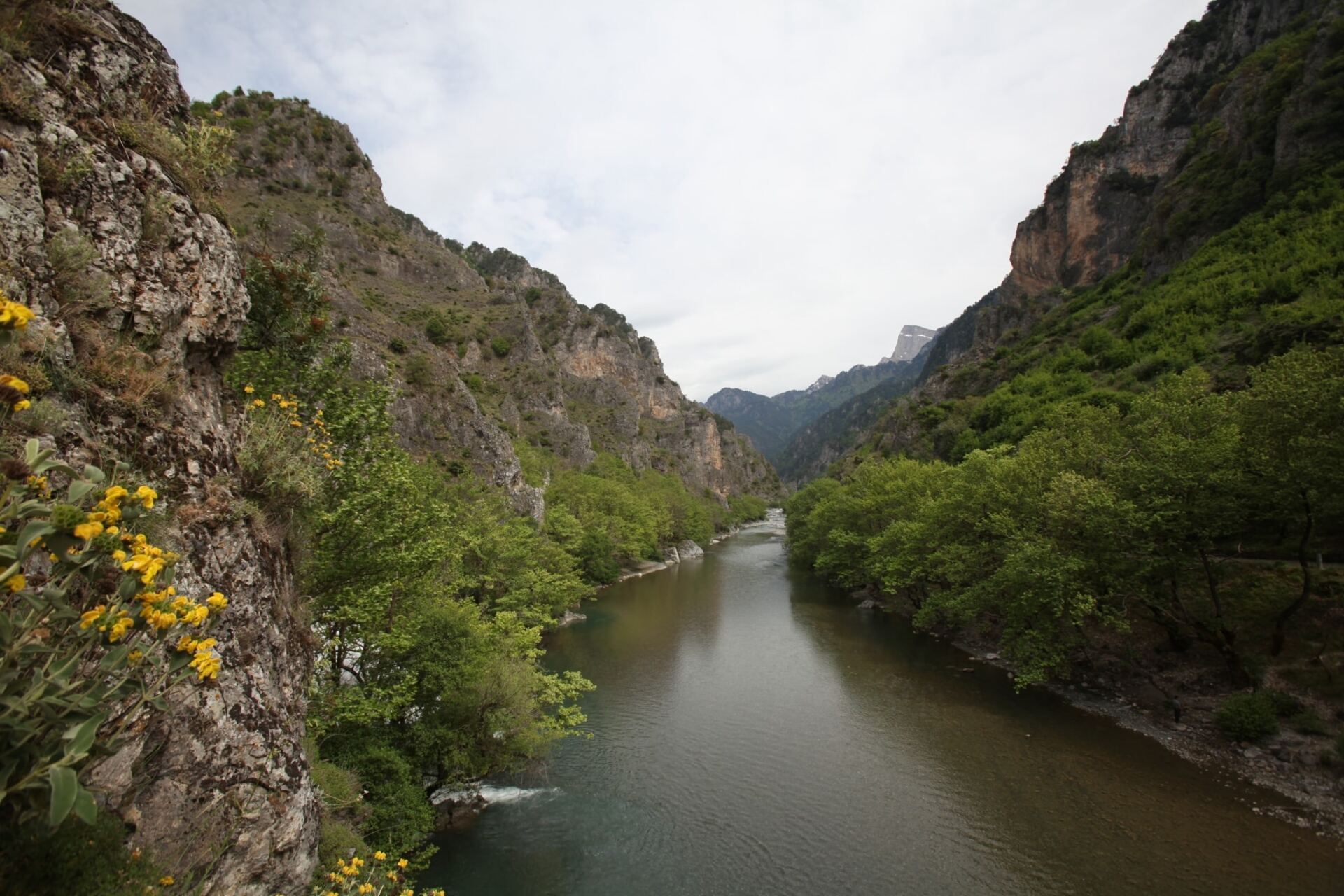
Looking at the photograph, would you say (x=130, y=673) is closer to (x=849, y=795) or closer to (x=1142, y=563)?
(x=849, y=795)

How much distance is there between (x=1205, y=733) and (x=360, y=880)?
23.1 metres

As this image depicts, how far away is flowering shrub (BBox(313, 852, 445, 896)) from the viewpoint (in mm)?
5672

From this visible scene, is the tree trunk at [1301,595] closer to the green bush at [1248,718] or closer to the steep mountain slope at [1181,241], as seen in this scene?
the green bush at [1248,718]

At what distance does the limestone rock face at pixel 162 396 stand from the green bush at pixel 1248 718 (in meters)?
23.2

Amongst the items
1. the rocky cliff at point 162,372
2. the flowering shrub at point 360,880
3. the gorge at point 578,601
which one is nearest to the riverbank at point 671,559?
the gorge at point 578,601

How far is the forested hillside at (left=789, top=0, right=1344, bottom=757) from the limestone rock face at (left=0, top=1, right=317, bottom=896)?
861 inches

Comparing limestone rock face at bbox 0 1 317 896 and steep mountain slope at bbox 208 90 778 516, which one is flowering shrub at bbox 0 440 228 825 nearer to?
limestone rock face at bbox 0 1 317 896

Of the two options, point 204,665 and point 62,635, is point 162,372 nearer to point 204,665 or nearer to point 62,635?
point 62,635

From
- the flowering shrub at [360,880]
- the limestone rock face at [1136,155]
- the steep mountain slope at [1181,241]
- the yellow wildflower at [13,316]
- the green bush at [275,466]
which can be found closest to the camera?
the yellow wildflower at [13,316]

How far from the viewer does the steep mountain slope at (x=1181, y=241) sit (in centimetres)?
3231

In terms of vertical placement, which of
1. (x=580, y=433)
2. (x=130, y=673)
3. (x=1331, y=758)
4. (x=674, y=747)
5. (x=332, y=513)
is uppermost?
(x=580, y=433)

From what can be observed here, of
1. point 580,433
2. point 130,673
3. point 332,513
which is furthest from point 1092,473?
point 580,433

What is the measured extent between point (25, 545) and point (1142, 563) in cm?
2513

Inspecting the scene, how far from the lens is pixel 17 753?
2457 mm
